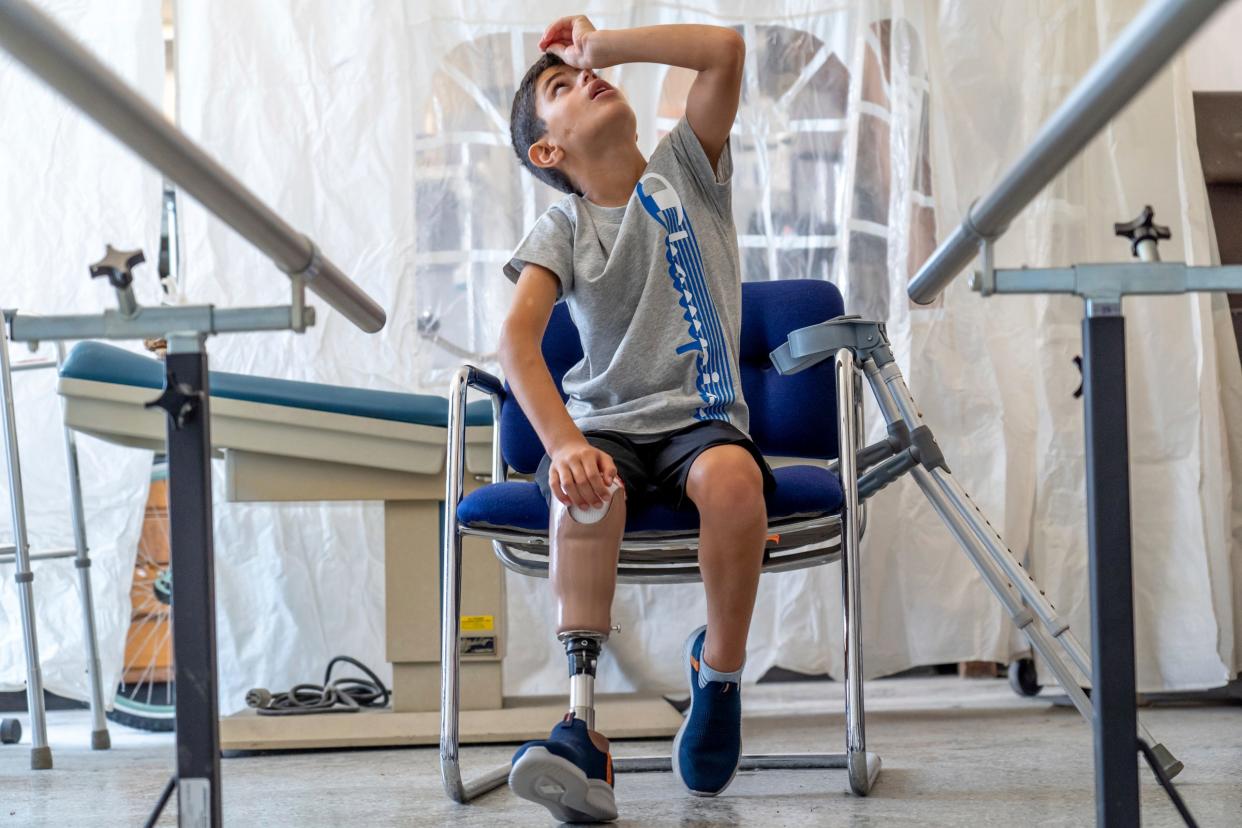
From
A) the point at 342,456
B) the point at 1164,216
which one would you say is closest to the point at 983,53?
the point at 1164,216

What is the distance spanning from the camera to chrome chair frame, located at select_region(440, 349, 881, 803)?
1.41m

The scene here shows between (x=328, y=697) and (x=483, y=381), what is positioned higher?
(x=483, y=381)

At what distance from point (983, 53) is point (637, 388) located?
4.36 ft

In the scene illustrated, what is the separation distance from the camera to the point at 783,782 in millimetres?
1561

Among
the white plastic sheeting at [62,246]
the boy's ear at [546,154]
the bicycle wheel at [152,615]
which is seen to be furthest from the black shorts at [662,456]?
the bicycle wheel at [152,615]

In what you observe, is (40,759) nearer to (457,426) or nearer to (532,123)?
(457,426)

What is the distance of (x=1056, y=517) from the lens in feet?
7.78

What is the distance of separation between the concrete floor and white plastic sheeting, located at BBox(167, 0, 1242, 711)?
0.28 metres

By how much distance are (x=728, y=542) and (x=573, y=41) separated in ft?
2.12

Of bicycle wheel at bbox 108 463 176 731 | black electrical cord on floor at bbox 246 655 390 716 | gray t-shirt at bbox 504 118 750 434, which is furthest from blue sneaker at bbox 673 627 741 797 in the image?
bicycle wheel at bbox 108 463 176 731

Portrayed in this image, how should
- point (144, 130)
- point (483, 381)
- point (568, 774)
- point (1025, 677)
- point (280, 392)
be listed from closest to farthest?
point (144, 130) < point (568, 774) < point (483, 381) < point (280, 392) < point (1025, 677)

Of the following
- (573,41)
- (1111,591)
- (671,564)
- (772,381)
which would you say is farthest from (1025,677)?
(1111,591)

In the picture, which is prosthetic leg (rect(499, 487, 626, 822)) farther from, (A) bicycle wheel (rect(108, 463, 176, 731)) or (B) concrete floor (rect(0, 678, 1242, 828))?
(A) bicycle wheel (rect(108, 463, 176, 731))

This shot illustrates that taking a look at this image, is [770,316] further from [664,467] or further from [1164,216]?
[1164,216]
